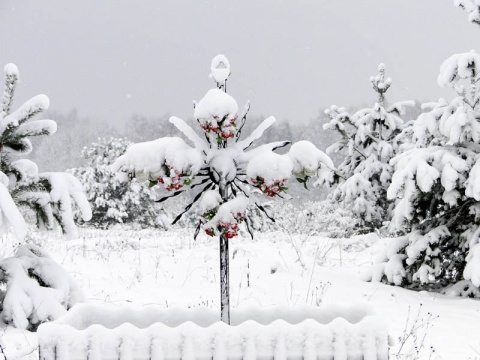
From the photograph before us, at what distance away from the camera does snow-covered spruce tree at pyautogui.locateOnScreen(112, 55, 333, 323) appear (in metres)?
3.20

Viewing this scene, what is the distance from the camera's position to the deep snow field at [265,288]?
17.2ft

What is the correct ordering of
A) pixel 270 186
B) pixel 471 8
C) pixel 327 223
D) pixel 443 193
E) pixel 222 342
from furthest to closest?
pixel 327 223, pixel 471 8, pixel 443 193, pixel 270 186, pixel 222 342

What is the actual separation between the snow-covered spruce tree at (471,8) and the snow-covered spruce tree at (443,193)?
2.77 ft

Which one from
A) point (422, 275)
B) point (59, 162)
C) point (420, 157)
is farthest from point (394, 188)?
point (59, 162)

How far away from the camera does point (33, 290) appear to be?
16.2 ft

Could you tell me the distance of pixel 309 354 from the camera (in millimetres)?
3008

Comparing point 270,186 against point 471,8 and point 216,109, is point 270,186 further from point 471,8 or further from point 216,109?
point 471,8

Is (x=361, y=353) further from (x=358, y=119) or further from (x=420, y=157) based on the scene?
(x=358, y=119)

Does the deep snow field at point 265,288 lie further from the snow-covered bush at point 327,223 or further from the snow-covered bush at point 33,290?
the snow-covered bush at point 327,223

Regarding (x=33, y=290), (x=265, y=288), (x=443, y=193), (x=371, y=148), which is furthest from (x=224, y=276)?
(x=371, y=148)

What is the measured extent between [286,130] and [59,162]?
2146 cm

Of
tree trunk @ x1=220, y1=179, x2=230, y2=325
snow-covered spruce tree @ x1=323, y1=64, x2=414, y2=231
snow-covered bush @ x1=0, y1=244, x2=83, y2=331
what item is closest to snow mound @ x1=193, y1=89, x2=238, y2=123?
tree trunk @ x1=220, y1=179, x2=230, y2=325

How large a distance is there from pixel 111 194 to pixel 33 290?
18.0 m

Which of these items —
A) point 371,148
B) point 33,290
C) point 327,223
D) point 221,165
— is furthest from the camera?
point 327,223
